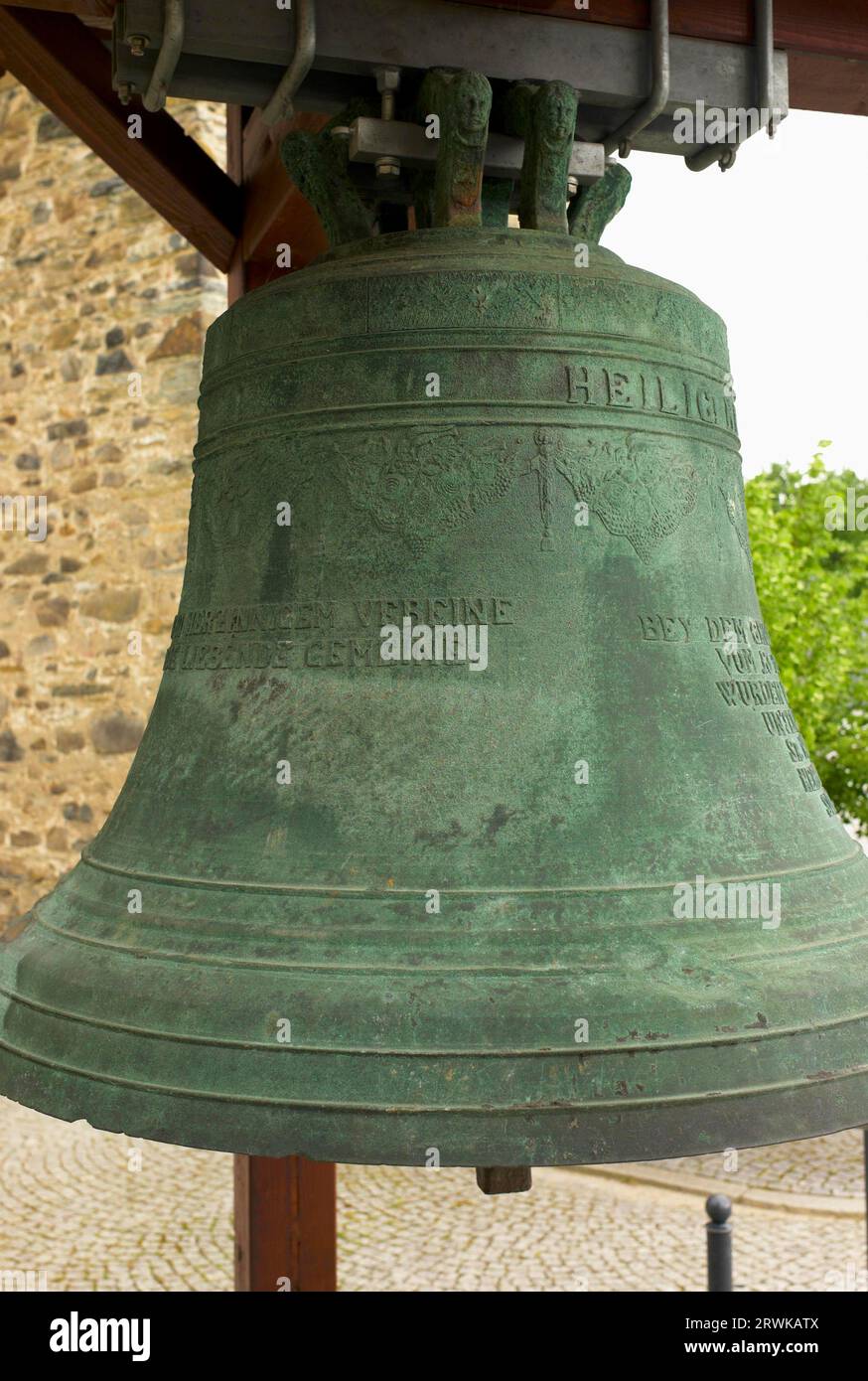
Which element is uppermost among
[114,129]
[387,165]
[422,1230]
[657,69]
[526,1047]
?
[114,129]

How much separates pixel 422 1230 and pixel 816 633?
3358mm

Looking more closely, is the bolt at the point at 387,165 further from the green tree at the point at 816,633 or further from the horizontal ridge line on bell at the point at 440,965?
the green tree at the point at 816,633

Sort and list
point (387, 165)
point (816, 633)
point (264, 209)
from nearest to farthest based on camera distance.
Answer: point (387, 165) < point (264, 209) < point (816, 633)

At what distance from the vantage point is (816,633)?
6523 millimetres

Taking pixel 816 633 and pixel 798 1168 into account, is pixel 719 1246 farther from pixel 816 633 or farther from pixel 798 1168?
pixel 816 633

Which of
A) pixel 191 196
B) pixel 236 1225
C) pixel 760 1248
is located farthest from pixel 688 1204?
pixel 191 196

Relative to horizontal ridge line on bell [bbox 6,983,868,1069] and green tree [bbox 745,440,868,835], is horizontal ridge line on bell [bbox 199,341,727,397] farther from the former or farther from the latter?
green tree [bbox 745,440,868,835]

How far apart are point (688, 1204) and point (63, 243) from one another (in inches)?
210

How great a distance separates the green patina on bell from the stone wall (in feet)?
15.7

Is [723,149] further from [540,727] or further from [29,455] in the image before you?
[29,455]

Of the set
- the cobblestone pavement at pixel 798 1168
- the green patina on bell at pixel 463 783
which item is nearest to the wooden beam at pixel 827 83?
the green patina on bell at pixel 463 783

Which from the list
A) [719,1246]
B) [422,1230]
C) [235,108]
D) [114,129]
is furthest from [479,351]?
[422,1230]

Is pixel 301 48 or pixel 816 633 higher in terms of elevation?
pixel 816 633

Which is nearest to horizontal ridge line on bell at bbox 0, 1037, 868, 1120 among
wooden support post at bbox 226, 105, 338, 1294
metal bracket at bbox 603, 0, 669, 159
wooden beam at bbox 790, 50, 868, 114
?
metal bracket at bbox 603, 0, 669, 159
